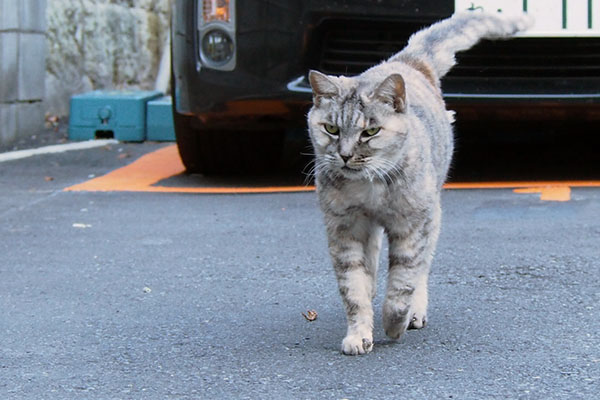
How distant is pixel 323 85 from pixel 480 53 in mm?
2432

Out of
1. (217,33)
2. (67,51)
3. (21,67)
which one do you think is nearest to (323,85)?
(217,33)

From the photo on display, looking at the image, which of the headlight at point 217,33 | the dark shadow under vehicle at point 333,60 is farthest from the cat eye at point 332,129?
the headlight at point 217,33

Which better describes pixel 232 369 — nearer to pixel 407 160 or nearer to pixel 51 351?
pixel 51 351

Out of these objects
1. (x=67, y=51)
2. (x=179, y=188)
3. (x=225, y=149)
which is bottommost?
(x=179, y=188)

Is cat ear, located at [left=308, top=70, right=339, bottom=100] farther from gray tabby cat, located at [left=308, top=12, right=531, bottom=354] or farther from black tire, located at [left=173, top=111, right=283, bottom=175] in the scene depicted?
black tire, located at [left=173, top=111, right=283, bottom=175]

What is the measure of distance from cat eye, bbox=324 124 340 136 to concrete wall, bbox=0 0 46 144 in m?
4.96

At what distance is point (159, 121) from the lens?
8406mm

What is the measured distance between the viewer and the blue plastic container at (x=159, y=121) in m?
8.31

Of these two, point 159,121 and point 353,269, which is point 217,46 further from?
point 159,121

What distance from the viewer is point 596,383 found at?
2.63 m

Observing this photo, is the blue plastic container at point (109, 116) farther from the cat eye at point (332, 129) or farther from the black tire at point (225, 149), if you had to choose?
the cat eye at point (332, 129)

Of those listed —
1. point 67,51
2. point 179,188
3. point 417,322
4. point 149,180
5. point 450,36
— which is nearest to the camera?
point 417,322

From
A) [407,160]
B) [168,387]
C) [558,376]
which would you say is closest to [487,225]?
[407,160]

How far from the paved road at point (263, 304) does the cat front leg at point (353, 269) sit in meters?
0.11
